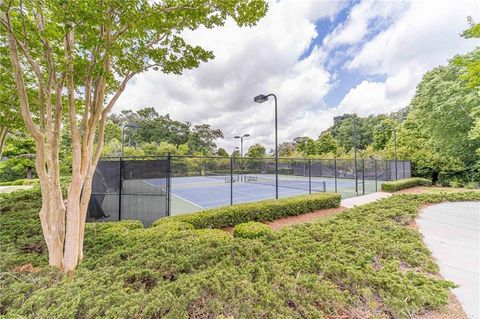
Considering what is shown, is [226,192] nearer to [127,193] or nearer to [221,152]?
[127,193]

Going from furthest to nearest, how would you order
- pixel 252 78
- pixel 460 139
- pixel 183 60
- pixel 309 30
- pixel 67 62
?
1. pixel 460 139
2. pixel 252 78
3. pixel 309 30
4. pixel 183 60
5. pixel 67 62

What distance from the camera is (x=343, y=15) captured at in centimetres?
723

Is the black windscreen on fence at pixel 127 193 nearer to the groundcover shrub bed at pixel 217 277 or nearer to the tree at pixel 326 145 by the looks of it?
the groundcover shrub bed at pixel 217 277

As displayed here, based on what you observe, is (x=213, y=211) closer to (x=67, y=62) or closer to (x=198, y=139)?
(x=67, y=62)

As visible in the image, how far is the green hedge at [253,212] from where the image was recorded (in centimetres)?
543

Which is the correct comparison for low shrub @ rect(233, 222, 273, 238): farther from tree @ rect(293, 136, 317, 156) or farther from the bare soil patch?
tree @ rect(293, 136, 317, 156)

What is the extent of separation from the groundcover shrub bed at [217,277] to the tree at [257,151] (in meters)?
39.3

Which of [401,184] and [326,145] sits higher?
[326,145]

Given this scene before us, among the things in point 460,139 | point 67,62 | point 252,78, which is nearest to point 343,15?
point 252,78

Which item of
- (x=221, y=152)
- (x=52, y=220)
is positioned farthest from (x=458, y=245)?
(x=221, y=152)

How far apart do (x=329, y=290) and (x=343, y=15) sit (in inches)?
342

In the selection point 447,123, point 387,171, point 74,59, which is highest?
point 447,123

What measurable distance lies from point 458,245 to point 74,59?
23.3ft

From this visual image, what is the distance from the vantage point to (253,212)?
6277mm
